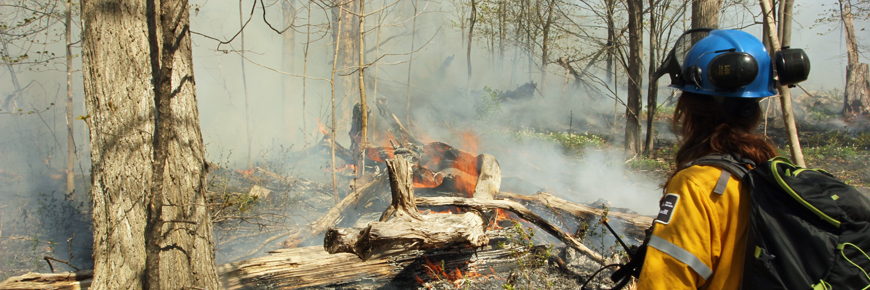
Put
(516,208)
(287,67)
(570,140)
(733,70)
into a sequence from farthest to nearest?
(287,67) → (570,140) → (516,208) → (733,70)

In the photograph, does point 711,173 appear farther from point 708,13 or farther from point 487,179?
point 708,13

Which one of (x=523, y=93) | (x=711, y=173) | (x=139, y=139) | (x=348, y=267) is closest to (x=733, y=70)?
(x=711, y=173)

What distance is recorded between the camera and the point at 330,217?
19.1ft

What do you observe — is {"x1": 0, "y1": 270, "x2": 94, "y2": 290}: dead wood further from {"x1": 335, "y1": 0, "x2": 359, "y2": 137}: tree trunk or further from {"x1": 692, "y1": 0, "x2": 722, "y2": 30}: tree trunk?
{"x1": 335, "y1": 0, "x2": 359, "y2": 137}: tree trunk

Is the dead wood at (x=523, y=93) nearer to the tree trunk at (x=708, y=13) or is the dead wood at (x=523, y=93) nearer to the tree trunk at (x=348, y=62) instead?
the tree trunk at (x=348, y=62)

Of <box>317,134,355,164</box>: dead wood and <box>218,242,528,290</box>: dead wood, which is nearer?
<box>218,242,528,290</box>: dead wood

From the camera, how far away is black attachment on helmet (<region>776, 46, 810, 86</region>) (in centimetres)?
151

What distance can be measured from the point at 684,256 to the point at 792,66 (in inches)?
35.2

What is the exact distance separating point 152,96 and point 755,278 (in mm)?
3419

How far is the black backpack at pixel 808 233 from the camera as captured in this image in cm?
114

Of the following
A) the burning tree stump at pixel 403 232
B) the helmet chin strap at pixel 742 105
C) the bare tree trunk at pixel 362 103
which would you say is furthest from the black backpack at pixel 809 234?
the bare tree trunk at pixel 362 103

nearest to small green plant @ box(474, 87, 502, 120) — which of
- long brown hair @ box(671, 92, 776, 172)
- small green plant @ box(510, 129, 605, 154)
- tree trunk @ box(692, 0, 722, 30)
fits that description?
small green plant @ box(510, 129, 605, 154)

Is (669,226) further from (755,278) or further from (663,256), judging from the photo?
(755,278)

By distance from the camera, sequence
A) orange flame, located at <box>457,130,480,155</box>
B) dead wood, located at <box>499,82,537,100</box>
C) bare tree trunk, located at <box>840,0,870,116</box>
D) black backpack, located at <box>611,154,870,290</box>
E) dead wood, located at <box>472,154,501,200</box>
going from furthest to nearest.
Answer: dead wood, located at <box>499,82,537,100</box>
bare tree trunk, located at <box>840,0,870,116</box>
orange flame, located at <box>457,130,480,155</box>
dead wood, located at <box>472,154,501,200</box>
black backpack, located at <box>611,154,870,290</box>
